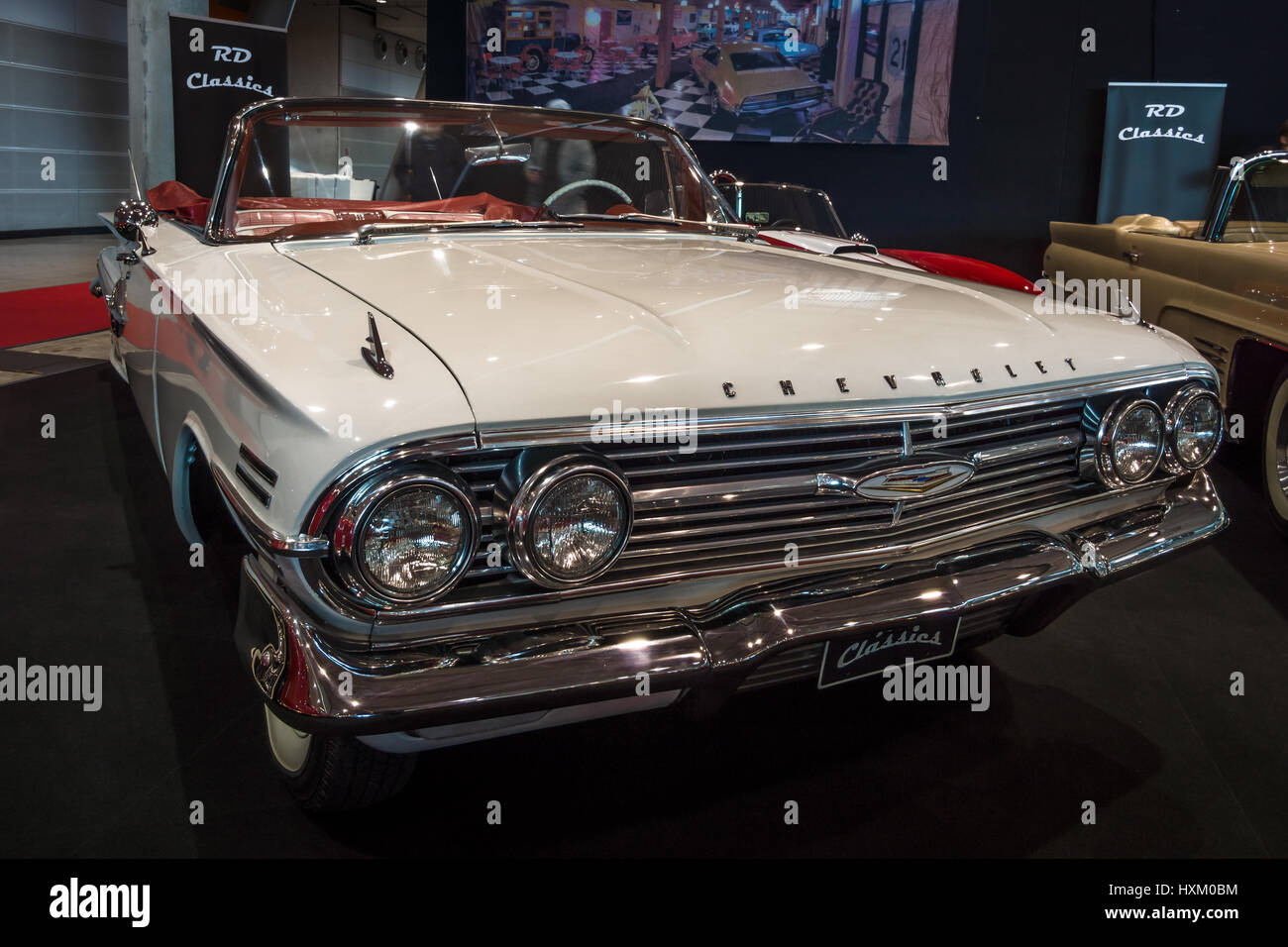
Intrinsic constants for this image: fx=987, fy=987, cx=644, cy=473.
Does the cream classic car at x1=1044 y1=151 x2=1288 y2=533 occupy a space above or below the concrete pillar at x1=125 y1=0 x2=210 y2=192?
below

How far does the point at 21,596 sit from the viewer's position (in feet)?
8.81

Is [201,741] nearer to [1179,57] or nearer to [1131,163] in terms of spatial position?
[1131,163]

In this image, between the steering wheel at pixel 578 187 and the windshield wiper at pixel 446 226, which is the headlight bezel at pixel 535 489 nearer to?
the windshield wiper at pixel 446 226

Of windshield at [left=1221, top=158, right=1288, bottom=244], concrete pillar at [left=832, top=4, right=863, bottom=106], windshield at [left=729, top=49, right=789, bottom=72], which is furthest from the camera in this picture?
windshield at [left=729, top=49, right=789, bottom=72]

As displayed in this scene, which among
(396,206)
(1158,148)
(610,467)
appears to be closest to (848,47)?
(1158,148)

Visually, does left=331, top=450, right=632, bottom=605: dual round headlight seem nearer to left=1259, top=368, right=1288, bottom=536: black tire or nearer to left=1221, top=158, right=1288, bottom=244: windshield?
left=1259, top=368, right=1288, bottom=536: black tire

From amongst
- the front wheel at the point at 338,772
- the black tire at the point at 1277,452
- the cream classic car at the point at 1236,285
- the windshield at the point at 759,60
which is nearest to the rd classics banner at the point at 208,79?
the windshield at the point at 759,60

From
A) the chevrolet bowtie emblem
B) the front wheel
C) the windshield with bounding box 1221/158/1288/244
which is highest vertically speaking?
the windshield with bounding box 1221/158/1288/244

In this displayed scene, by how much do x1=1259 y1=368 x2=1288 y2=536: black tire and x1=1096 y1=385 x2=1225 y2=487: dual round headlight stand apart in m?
1.83

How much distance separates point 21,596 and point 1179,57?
A: 28.3 ft

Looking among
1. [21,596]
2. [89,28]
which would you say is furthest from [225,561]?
[89,28]

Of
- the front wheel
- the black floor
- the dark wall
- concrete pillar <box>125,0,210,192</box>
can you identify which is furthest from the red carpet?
the front wheel

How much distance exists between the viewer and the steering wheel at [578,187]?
9.66ft

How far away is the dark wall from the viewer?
7.73 m
